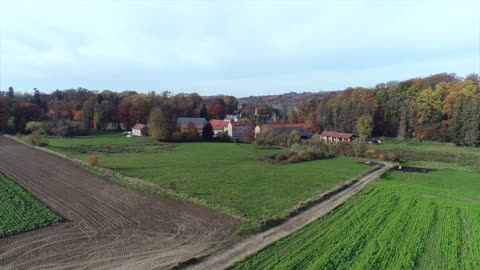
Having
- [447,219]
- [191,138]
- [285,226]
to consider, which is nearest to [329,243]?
[285,226]

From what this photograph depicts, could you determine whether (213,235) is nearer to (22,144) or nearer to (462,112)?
(22,144)

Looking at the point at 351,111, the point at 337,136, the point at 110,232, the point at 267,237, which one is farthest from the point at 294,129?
the point at 110,232

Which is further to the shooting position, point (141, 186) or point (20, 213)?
point (141, 186)

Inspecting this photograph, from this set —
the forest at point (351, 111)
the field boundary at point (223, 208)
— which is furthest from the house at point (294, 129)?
the field boundary at point (223, 208)

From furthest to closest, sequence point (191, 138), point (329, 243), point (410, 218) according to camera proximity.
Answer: point (191, 138)
point (410, 218)
point (329, 243)

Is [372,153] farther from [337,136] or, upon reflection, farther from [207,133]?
[207,133]

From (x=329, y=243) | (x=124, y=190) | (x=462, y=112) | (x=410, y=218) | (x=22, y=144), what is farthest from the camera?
(x=462, y=112)

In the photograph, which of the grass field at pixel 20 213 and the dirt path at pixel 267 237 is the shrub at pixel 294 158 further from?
the grass field at pixel 20 213

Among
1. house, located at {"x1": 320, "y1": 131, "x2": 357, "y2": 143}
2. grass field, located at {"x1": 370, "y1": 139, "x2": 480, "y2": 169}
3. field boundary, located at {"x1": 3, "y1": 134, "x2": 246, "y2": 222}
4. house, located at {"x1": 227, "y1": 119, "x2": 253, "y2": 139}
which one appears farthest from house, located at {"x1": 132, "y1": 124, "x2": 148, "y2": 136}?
grass field, located at {"x1": 370, "y1": 139, "x2": 480, "y2": 169}
